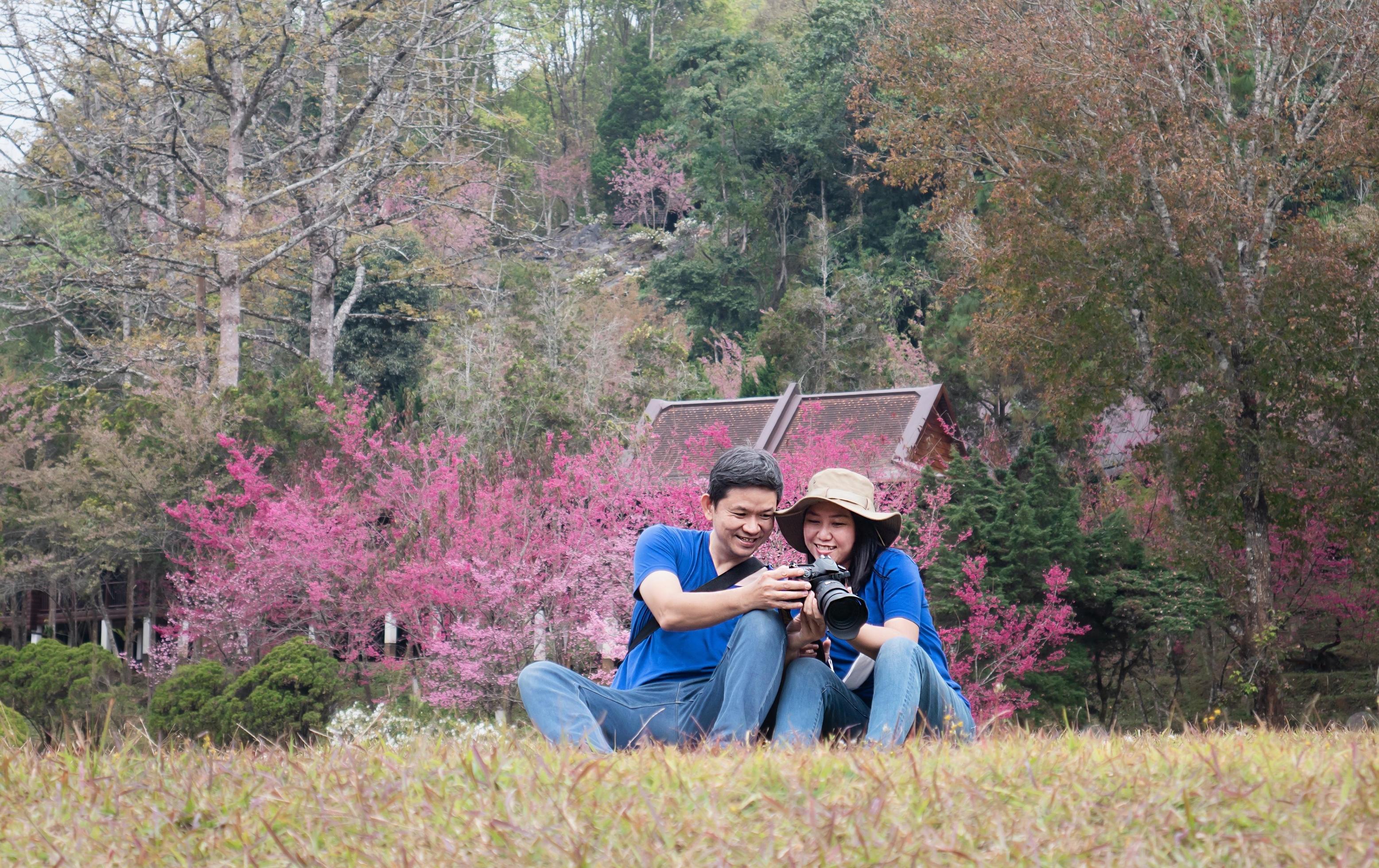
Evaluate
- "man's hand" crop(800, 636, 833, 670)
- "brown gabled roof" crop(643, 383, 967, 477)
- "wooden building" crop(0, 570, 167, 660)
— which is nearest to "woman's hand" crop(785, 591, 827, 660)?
"man's hand" crop(800, 636, 833, 670)

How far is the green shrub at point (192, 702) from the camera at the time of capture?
9.77 m

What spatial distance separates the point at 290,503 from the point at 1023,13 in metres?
9.51

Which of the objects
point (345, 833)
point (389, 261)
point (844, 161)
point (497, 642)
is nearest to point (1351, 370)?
point (497, 642)

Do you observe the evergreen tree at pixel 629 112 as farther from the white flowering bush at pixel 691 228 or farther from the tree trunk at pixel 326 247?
the tree trunk at pixel 326 247

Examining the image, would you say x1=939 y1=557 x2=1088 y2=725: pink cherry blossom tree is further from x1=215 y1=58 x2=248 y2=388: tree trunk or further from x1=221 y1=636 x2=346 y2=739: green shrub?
x1=215 y1=58 x2=248 y2=388: tree trunk

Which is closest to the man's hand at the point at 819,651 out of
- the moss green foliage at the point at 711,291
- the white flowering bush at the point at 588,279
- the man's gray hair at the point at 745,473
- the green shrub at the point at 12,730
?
the man's gray hair at the point at 745,473

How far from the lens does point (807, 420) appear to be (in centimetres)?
1402

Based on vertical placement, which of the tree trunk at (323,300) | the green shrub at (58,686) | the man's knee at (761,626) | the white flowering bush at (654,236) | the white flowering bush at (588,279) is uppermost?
the white flowering bush at (654,236)

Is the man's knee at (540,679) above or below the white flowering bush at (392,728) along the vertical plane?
above

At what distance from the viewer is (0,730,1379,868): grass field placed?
2.25 metres

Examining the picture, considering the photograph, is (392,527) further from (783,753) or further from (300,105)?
(300,105)

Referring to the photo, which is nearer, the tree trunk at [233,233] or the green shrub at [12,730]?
the green shrub at [12,730]

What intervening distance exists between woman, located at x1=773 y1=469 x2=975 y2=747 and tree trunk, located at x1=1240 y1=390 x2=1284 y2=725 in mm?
8291

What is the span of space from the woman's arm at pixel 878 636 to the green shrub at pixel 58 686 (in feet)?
30.7
